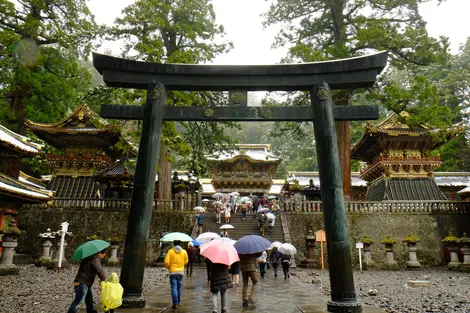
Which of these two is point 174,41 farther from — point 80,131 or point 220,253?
point 220,253

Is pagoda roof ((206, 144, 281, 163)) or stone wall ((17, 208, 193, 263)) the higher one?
pagoda roof ((206, 144, 281, 163))

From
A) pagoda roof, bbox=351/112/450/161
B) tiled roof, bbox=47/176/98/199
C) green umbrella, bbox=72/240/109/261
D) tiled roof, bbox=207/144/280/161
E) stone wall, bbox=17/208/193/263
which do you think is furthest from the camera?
tiled roof, bbox=207/144/280/161

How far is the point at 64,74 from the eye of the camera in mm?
19312

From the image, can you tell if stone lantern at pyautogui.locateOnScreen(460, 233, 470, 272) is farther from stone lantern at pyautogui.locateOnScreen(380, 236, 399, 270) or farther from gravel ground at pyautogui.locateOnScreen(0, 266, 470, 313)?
gravel ground at pyautogui.locateOnScreen(0, 266, 470, 313)

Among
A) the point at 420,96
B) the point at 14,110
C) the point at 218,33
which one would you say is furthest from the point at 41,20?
the point at 420,96

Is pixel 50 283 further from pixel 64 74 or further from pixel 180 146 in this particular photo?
pixel 64 74

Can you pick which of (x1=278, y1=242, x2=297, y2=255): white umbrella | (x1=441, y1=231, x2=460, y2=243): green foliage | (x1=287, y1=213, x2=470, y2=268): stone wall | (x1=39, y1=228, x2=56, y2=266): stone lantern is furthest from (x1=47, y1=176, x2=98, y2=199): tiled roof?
(x1=441, y1=231, x2=460, y2=243): green foliage

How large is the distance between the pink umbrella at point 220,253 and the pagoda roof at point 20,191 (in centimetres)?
988

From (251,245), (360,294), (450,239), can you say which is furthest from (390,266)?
(251,245)

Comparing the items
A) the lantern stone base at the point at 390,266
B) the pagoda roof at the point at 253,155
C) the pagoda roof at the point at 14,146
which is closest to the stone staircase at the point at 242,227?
the lantern stone base at the point at 390,266

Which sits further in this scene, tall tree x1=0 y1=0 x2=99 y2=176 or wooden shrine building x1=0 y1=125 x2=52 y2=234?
tall tree x1=0 y1=0 x2=99 y2=176

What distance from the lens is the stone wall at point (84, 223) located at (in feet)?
60.2

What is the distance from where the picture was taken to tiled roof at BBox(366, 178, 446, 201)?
2231cm

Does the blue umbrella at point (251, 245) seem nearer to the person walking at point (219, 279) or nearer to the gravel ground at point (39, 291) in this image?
the person walking at point (219, 279)
